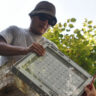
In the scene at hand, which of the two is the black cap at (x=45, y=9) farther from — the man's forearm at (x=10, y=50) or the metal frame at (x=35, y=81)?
the metal frame at (x=35, y=81)

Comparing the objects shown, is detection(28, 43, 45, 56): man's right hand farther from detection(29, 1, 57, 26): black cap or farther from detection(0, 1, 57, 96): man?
detection(29, 1, 57, 26): black cap

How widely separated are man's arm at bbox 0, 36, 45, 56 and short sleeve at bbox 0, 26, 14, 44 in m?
0.07

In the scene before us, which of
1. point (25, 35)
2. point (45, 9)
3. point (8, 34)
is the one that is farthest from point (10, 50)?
point (45, 9)

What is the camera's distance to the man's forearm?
139 inches

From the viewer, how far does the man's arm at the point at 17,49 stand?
338cm

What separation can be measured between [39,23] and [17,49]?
2.60ft

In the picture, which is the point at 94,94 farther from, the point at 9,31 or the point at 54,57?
the point at 9,31

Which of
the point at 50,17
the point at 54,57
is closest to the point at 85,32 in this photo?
the point at 50,17

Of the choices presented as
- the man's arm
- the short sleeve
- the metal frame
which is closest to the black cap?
the short sleeve

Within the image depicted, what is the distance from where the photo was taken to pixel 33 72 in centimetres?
317

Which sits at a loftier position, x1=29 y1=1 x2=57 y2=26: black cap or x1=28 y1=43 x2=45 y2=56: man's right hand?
x1=29 y1=1 x2=57 y2=26: black cap

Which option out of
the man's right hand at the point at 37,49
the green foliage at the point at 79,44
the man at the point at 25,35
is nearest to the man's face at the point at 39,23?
the man at the point at 25,35

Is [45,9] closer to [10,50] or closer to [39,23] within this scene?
[39,23]

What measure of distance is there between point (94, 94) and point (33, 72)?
79cm
